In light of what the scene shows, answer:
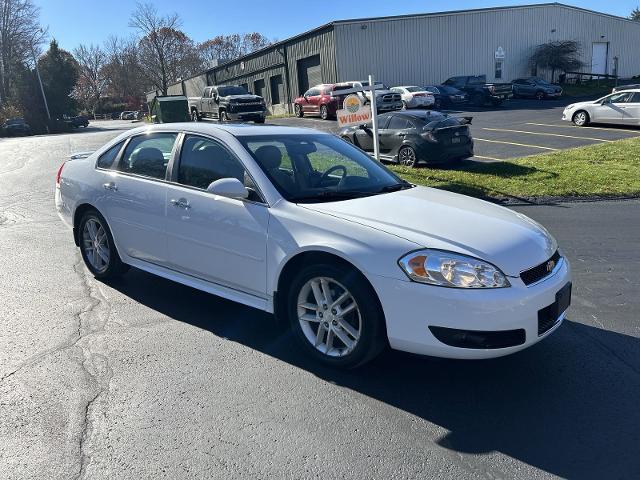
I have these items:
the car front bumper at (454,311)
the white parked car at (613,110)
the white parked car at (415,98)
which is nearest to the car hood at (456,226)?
the car front bumper at (454,311)

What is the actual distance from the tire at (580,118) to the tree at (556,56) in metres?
24.9

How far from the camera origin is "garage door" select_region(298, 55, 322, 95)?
37156 millimetres

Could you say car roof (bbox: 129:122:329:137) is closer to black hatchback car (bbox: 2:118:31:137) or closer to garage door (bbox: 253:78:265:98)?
garage door (bbox: 253:78:265:98)

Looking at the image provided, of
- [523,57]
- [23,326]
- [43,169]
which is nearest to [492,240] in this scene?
[23,326]

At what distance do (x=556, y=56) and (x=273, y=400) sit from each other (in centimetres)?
4582

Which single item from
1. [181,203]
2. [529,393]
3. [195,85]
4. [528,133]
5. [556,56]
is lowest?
[528,133]

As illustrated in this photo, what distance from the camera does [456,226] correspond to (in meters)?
3.49

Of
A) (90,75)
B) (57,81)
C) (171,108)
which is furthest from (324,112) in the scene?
(90,75)

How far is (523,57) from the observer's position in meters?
42.3

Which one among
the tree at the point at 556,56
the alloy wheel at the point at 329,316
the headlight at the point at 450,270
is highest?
the tree at the point at 556,56

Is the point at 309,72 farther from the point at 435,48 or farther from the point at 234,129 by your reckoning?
the point at 234,129

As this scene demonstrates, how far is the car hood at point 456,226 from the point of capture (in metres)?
3.23

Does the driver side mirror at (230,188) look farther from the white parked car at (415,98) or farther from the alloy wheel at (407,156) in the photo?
the white parked car at (415,98)

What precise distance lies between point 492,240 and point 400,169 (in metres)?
9.48
